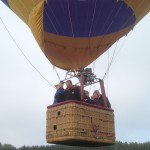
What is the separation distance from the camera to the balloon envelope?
8703 mm

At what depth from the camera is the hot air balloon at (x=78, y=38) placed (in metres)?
7.70

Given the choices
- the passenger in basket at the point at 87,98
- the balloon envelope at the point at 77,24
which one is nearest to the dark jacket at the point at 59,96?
the passenger in basket at the point at 87,98

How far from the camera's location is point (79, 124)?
7566 mm

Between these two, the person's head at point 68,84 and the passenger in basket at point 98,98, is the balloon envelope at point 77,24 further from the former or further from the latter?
the passenger in basket at point 98,98

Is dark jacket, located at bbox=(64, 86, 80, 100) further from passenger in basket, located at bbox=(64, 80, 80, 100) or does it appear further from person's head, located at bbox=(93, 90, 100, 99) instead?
person's head, located at bbox=(93, 90, 100, 99)

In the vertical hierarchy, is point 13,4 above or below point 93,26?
above

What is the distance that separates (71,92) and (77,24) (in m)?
2.04

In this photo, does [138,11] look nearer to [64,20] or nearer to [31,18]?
[64,20]

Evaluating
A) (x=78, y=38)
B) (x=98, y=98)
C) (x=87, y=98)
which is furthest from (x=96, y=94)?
(x=78, y=38)

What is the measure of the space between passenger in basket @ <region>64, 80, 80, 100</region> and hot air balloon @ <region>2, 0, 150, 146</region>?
226 mm

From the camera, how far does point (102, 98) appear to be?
8.59 metres

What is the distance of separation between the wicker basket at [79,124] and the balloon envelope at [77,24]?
1972mm

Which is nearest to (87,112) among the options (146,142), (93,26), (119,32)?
(93,26)

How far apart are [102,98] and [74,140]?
4.57 feet
